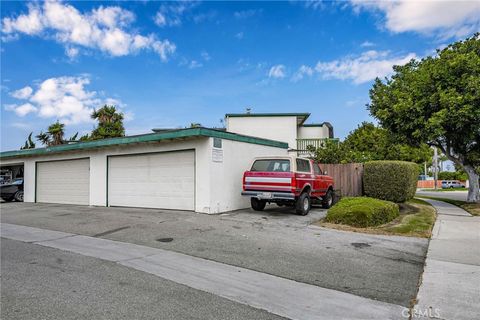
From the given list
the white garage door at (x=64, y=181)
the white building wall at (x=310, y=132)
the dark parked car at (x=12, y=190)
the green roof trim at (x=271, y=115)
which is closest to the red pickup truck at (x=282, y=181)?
the white garage door at (x=64, y=181)

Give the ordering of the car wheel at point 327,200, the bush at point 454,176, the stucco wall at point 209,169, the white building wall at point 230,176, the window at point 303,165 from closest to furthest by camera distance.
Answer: the window at point 303,165
the stucco wall at point 209,169
the white building wall at point 230,176
the car wheel at point 327,200
the bush at point 454,176

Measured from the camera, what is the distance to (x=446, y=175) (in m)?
62.2

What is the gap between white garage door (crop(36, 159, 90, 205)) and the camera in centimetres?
1697

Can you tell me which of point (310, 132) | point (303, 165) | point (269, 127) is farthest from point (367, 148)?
point (303, 165)

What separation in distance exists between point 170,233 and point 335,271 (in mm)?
4581

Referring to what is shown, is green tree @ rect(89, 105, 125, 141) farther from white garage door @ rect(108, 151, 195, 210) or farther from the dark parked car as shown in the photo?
white garage door @ rect(108, 151, 195, 210)

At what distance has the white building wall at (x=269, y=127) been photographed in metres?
24.8

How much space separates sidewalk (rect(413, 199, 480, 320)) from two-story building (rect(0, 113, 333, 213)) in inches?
272

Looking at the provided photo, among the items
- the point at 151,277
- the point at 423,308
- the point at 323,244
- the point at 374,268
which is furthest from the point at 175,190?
the point at 423,308

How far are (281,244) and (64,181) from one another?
14.5 metres

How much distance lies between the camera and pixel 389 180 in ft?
49.2

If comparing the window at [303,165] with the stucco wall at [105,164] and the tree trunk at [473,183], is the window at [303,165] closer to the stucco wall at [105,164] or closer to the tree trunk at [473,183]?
the stucco wall at [105,164]

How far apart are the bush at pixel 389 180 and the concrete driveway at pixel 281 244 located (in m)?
4.69

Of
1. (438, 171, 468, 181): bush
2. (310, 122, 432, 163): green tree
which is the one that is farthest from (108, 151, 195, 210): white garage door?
(438, 171, 468, 181): bush
